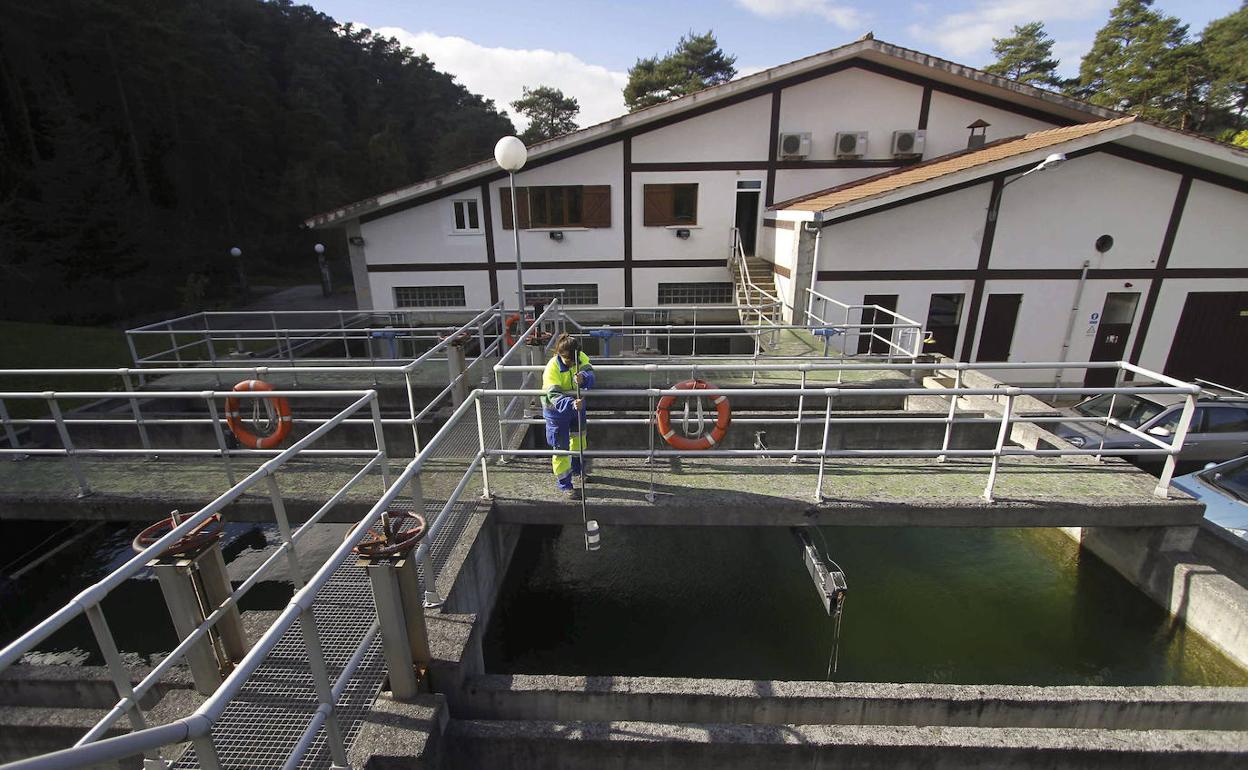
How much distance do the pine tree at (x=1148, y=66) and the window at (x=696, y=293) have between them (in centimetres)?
3649

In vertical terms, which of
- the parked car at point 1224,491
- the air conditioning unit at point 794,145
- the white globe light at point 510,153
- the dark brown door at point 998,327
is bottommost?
the parked car at point 1224,491

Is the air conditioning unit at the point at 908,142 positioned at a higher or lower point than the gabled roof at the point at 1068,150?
higher

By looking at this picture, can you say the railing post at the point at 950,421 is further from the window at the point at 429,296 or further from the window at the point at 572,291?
the window at the point at 429,296

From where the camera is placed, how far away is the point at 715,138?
16.3 meters

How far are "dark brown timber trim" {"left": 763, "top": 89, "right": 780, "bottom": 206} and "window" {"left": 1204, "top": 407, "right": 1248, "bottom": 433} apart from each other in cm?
1120

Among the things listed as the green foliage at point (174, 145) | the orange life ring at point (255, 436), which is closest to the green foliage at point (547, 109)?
the green foliage at point (174, 145)

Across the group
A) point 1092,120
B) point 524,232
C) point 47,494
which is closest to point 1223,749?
point 47,494

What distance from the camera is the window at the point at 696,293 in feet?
58.7

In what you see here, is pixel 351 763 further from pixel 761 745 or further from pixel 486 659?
pixel 486 659

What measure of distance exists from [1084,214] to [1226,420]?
6.69m

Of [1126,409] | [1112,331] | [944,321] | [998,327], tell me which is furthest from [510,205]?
[1112,331]

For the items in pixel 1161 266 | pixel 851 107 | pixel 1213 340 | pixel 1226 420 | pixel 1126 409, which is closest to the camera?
pixel 1226 420

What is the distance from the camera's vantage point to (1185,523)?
556 centimetres

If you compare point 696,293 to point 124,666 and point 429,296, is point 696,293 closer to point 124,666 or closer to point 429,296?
point 429,296
